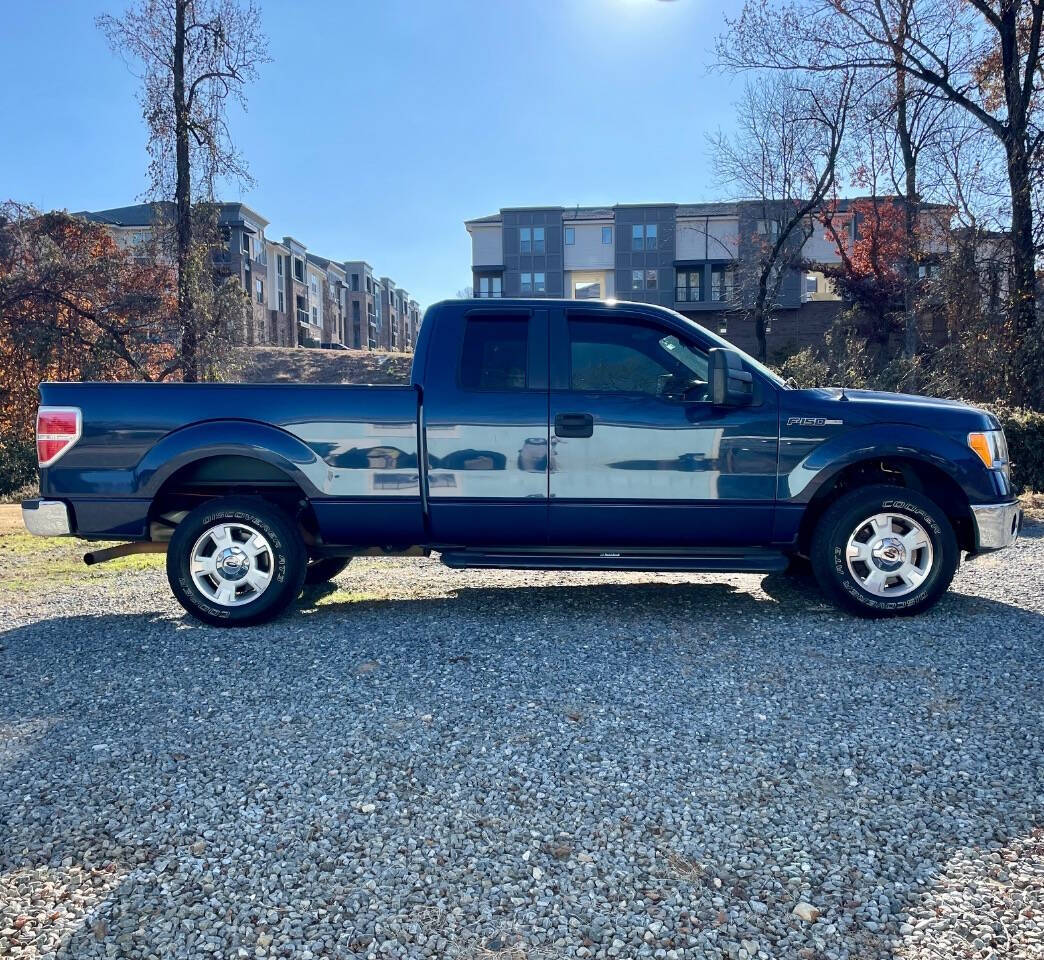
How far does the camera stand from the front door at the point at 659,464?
527 centimetres

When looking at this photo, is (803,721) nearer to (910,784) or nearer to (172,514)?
(910,784)

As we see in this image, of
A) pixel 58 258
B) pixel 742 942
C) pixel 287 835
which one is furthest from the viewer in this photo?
pixel 58 258

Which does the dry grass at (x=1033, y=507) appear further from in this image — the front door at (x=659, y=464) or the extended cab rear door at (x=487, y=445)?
the extended cab rear door at (x=487, y=445)

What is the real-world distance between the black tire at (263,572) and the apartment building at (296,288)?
16.3 metres

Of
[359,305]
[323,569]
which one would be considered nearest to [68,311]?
[323,569]

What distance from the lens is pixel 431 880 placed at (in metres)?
2.56

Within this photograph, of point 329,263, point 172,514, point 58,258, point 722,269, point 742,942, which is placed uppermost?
point 329,263

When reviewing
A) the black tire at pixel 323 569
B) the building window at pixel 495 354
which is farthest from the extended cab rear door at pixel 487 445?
the black tire at pixel 323 569

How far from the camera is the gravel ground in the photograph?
7.72 feet

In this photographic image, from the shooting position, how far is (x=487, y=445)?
17.4 feet

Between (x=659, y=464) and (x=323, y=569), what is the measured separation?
2969 millimetres

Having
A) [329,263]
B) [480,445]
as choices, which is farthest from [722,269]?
[480,445]

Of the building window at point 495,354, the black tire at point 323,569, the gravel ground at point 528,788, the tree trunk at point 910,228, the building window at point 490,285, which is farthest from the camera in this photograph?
the building window at point 490,285

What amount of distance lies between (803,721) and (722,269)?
169 feet
